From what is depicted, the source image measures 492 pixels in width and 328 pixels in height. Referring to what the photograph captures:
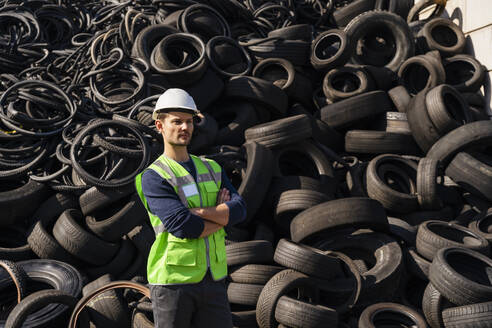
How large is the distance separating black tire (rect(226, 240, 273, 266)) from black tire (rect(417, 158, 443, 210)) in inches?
95.4

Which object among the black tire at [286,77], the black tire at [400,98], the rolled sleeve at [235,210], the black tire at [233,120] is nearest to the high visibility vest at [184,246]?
the rolled sleeve at [235,210]

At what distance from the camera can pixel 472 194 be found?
6012mm

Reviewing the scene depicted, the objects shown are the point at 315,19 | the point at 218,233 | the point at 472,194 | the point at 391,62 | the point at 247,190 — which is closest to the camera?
the point at 218,233

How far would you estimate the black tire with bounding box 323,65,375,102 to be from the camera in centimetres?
747

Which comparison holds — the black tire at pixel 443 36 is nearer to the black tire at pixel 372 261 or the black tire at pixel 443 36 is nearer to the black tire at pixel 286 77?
the black tire at pixel 286 77

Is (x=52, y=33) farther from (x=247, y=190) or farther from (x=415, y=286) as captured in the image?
(x=415, y=286)

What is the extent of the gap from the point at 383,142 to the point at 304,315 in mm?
3678

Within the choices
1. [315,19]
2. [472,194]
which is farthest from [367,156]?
[315,19]

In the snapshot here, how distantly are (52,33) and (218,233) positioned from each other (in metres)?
11.0

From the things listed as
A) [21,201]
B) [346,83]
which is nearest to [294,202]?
[346,83]

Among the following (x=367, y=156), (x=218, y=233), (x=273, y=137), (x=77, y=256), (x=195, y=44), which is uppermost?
(x=195, y=44)

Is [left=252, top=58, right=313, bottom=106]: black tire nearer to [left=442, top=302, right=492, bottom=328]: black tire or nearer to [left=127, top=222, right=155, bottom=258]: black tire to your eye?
[left=127, top=222, right=155, bottom=258]: black tire

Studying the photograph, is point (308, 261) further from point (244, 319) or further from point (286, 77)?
point (286, 77)

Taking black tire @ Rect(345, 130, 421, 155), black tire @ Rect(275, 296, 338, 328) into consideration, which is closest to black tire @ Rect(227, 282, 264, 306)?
black tire @ Rect(275, 296, 338, 328)
